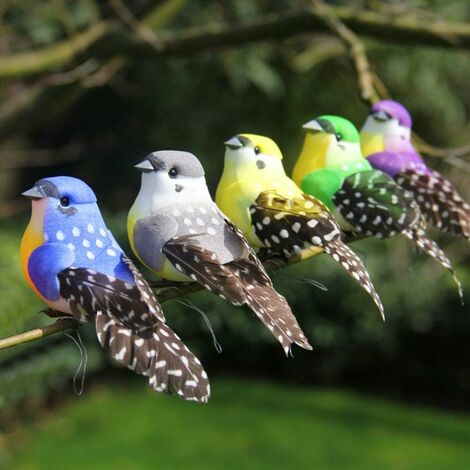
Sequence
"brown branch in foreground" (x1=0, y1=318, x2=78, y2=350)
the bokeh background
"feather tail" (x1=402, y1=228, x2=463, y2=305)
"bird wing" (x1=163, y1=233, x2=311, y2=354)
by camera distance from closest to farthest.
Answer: "brown branch in foreground" (x1=0, y1=318, x2=78, y2=350) → "bird wing" (x1=163, y1=233, x2=311, y2=354) → "feather tail" (x1=402, y1=228, x2=463, y2=305) → the bokeh background

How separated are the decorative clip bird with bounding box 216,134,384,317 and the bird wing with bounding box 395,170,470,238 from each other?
32 centimetres

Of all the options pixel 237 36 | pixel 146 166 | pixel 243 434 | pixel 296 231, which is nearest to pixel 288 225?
pixel 296 231

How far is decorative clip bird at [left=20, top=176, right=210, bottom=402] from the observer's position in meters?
1.10

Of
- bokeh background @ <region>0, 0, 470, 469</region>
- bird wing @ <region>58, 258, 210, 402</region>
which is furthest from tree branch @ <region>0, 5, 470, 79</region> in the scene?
bird wing @ <region>58, 258, 210, 402</region>

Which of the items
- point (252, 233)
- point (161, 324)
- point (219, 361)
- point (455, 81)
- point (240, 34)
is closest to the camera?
point (161, 324)

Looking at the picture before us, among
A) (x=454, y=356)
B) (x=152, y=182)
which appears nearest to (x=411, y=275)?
(x=454, y=356)

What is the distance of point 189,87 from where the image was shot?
575cm

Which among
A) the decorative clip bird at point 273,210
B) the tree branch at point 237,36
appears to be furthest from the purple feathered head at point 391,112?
the tree branch at point 237,36

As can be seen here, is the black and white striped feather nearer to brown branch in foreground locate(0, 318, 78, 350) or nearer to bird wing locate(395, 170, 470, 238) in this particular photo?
bird wing locate(395, 170, 470, 238)

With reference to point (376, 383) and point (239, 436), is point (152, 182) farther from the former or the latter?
Answer: point (376, 383)

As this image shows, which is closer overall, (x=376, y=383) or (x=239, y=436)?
(x=239, y=436)

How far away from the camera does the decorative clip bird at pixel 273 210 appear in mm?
1403

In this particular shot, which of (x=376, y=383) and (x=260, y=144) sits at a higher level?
(x=260, y=144)

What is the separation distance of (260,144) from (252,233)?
0.17 metres
